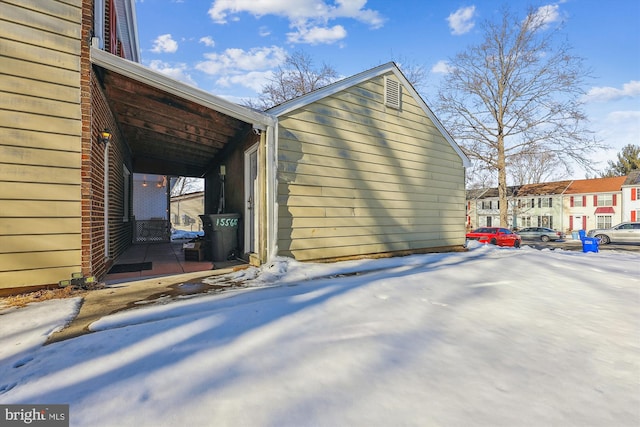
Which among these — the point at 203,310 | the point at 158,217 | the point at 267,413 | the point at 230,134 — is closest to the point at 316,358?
the point at 267,413

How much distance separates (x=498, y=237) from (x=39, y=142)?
17284mm

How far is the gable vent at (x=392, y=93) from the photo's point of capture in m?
6.32

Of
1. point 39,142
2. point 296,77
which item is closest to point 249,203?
point 39,142

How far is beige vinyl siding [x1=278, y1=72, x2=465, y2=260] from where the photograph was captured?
16.4ft

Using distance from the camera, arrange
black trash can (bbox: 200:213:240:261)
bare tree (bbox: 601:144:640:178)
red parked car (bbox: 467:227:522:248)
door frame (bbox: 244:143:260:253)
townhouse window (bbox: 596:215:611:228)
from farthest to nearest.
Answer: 1. bare tree (bbox: 601:144:640:178)
2. townhouse window (bbox: 596:215:611:228)
3. red parked car (bbox: 467:227:522:248)
4. door frame (bbox: 244:143:260:253)
5. black trash can (bbox: 200:213:240:261)

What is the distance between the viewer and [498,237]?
15.0 m

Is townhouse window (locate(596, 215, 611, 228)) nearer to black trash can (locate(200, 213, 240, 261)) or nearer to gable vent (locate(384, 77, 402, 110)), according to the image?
gable vent (locate(384, 77, 402, 110))

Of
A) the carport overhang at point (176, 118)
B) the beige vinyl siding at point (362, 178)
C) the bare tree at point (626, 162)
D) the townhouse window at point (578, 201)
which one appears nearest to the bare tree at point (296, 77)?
the carport overhang at point (176, 118)

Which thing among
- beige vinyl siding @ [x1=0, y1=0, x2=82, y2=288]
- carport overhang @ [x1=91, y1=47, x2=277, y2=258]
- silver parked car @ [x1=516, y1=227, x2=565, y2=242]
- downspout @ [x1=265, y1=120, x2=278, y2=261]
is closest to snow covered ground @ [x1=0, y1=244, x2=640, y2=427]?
beige vinyl siding @ [x1=0, y1=0, x2=82, y2=288]

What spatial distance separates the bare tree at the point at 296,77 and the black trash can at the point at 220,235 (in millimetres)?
16294

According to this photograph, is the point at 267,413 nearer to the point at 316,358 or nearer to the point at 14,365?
the point at 316,358

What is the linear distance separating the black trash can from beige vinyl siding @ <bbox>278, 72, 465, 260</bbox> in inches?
51.0

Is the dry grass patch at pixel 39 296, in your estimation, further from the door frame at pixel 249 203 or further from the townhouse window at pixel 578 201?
the townhouse window at pixel 578 201

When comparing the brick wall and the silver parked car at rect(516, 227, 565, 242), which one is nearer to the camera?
the brick wall
